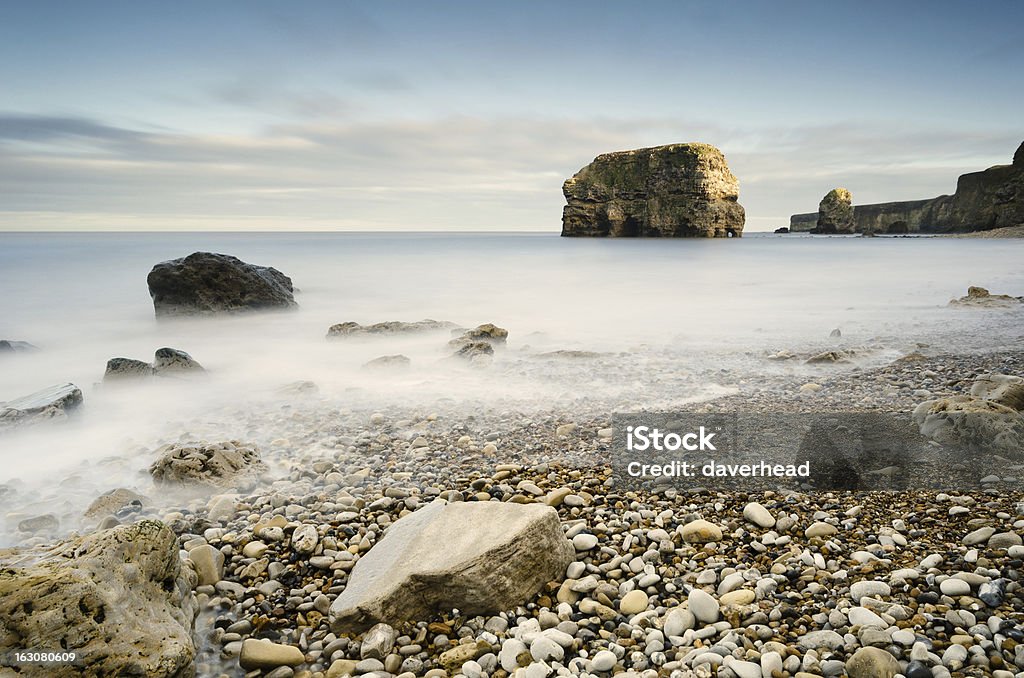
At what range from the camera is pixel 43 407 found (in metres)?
5.92

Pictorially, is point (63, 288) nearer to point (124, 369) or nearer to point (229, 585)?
point (124, 369)

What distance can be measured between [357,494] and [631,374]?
424 cm

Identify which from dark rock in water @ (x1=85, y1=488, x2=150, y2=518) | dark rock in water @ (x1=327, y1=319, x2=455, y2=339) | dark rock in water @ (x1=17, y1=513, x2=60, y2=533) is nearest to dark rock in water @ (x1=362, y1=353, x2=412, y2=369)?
dark rock in water @ (x1=327, y1=319, x2=455, y2=339)

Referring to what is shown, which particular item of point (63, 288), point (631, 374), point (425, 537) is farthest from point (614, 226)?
point (425, 537)

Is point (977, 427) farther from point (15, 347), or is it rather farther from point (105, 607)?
point (15, 347)

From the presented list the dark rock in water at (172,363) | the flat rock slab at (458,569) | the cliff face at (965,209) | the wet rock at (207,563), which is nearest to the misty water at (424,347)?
the dark rock in water at (172,363)

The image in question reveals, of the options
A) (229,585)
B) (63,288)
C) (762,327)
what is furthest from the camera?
(63,288)

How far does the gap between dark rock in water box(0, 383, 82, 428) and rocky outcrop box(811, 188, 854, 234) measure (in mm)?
108980

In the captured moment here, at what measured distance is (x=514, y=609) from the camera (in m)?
2.83

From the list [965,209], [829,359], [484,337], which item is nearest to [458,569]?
[829,359]

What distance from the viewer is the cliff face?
6669 cm

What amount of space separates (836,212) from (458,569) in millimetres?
111578

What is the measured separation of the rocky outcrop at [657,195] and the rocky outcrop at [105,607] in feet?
242

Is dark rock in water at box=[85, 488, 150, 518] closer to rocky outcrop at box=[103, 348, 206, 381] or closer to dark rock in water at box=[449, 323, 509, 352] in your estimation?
rocky outcrop at box=[103, 348, 206, 381]
